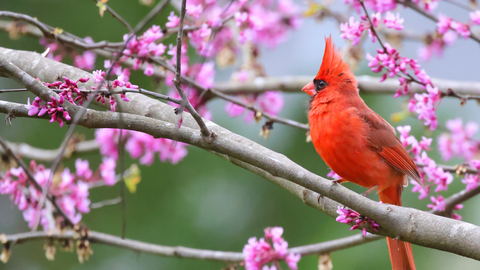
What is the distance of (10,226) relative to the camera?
446cm

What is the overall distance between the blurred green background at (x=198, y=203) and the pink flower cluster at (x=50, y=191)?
158cm

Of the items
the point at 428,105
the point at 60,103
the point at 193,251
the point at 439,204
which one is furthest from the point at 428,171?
the point at 60,103

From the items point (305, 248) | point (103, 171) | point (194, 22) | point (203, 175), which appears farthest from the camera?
point (203, 175)

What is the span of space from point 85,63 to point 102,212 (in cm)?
185

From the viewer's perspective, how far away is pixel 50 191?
2.47 m

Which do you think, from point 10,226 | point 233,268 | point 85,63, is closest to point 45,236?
point 233,268

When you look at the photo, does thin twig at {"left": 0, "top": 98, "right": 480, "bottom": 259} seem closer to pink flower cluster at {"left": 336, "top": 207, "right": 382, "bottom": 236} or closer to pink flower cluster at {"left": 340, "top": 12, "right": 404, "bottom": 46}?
pink flower cluster at {"left": 336, "top": 207, "right": 382, "bottom": 236}

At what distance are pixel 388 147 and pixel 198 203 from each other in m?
2.39

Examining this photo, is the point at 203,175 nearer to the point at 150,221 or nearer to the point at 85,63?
the point at 150,221

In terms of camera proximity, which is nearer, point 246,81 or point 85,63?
point 85,63

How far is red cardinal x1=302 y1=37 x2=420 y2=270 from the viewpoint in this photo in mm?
2082

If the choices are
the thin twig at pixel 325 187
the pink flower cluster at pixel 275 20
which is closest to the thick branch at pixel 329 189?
the thin twig at pixel 325 187

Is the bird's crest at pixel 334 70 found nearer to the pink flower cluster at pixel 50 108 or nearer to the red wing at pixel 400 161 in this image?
the red wing at pixel 400 161

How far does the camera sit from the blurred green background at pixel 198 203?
4.12 meters
